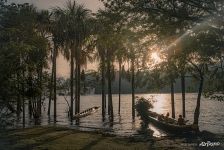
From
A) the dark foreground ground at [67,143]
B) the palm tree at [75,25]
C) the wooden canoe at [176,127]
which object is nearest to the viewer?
the dark foreground ground at [67,143]

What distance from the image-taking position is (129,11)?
18.8 m

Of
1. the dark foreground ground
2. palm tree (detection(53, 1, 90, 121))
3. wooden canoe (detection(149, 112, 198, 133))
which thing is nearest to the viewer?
the dark foreground ground

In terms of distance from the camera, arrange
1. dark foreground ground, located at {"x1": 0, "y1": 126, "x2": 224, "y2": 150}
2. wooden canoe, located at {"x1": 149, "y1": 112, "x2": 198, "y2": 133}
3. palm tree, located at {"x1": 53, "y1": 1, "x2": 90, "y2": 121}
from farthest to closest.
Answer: palm tree, located at {"x1": 53, "y1": 1, "x2": 90, "y2": 121}
wooden canoe, located at {"x1": 149, "y1": 112, "x2": 198, "y2": 133}
dark foreground ground, located at {"x1": 0, "y1": 126, "x2": 224, "y2": 150}

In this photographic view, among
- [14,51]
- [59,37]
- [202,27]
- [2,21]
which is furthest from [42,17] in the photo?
[202,27]

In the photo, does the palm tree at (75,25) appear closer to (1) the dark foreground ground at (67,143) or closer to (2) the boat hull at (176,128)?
(2) the boat hull at (176,128)

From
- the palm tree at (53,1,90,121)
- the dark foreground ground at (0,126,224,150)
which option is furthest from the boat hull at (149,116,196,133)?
the palm tree at (53,1,90,121)

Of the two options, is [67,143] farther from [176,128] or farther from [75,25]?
[75,25]

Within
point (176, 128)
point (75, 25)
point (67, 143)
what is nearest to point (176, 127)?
point (176, 128)

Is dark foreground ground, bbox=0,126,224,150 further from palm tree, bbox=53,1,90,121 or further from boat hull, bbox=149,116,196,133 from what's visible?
palm tree, bbox=53,1,90,121

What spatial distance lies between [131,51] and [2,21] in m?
10.4

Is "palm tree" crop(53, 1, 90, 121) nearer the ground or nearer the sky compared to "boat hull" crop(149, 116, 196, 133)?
nearer the sky

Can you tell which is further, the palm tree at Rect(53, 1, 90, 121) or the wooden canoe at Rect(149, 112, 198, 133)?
the palm tree at Rect(53, 1, 90, 121)

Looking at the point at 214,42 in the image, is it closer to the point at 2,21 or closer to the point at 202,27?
the point at 202,27

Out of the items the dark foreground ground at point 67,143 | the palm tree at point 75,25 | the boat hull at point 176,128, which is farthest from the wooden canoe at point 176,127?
the palm tree at point 75,25
